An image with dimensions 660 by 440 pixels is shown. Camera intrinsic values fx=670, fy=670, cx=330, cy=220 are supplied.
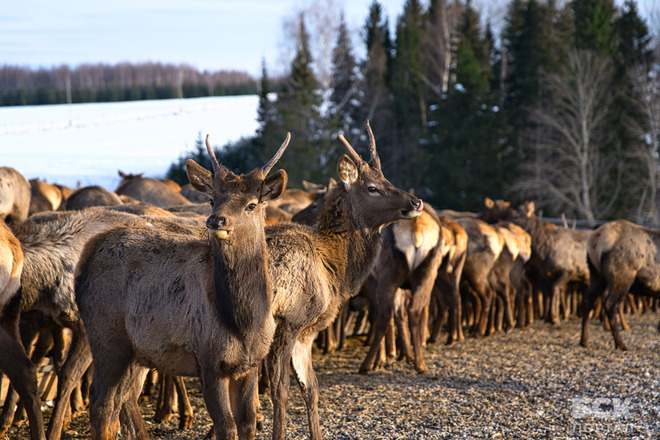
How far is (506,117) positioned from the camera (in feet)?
125

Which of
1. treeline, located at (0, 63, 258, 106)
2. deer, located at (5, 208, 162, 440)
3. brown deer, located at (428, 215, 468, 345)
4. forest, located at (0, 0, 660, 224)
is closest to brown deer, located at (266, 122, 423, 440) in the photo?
deer, located at (5, 208, 162, 440)

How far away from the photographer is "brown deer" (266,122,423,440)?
6.10 metres

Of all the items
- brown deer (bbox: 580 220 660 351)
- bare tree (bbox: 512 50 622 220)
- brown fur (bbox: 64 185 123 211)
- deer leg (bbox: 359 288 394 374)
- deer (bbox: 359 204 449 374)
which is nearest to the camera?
deer leg (bbox: 359 288 394 374)

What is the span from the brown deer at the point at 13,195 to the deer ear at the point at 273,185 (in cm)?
861

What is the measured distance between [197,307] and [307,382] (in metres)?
1.91

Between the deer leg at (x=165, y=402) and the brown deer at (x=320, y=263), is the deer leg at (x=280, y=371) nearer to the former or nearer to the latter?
the brown deer at (x=320, y=263)

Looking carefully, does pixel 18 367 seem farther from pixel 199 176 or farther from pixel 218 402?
pixel 199 176

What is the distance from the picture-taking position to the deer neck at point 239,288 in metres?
4.75

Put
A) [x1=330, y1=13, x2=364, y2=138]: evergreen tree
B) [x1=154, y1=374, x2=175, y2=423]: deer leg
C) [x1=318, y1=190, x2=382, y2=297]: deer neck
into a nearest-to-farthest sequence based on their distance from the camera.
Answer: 1. [x1=318, y1=190, x2=382, y2=297]: deer neck
2. [x1=154, y1=374, x2=175, y2=423]: deer leg
3. [x1=330, y1=13, x2=364, y2=138]: evergreen tree

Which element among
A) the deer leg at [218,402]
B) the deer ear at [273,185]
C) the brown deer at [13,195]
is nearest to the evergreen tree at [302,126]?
the brown deer at [13,195]

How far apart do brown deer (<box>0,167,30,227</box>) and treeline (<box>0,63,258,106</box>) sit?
657 centimetres

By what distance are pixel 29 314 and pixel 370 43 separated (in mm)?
43292

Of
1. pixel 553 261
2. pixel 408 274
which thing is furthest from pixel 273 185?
pixel 553 261

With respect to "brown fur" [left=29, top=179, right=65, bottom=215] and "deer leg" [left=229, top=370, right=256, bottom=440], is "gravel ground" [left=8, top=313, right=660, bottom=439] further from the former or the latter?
"brown fur" [left=29, top=179, right=65, bottom=215]
